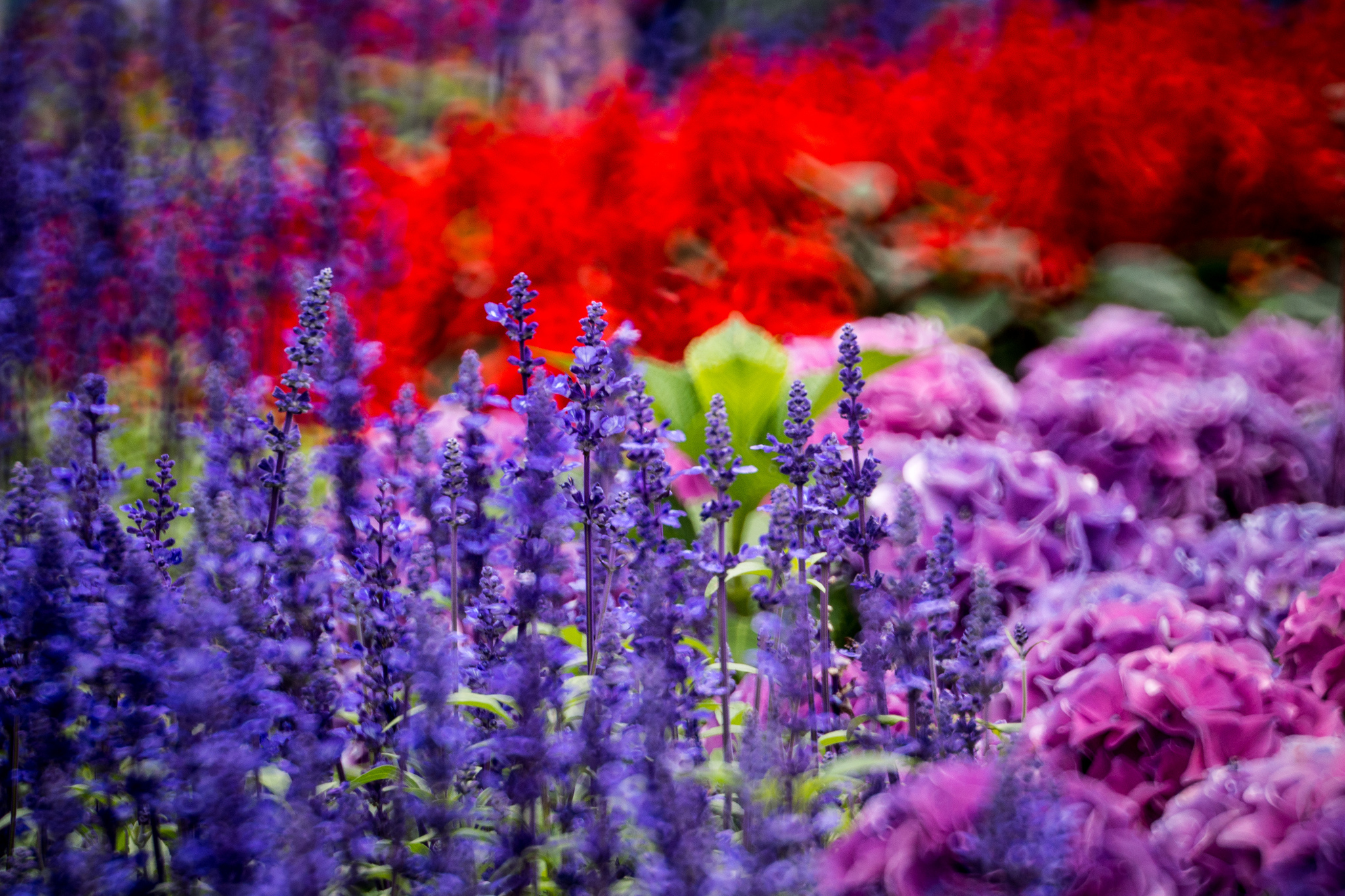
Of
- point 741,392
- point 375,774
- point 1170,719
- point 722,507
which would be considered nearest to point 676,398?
point 741,392

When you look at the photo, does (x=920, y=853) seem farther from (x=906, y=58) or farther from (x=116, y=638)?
(x=906, y=58)

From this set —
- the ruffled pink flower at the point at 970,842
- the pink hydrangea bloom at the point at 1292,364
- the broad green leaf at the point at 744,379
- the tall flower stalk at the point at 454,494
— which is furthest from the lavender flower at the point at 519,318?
the pink hydrangea bloom at the point at 1292,364

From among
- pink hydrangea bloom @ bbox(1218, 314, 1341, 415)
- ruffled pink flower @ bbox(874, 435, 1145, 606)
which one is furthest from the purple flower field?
pink hydrangea bloom @ bbox(1218, 314, 1341, 415)

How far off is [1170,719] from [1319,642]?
0.28m

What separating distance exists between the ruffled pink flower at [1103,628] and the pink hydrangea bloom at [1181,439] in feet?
2.60

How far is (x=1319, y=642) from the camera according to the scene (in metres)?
1.64

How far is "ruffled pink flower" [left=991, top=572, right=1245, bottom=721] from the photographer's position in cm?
169

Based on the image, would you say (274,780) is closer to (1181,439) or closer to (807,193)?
(1181,439)

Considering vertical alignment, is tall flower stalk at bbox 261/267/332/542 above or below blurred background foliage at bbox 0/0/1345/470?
below

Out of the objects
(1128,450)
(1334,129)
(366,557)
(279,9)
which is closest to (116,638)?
(366,557)

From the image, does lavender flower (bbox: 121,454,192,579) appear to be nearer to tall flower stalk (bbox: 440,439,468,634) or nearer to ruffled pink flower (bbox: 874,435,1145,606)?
tall flower stalk (bbox: 440,439,468,634)

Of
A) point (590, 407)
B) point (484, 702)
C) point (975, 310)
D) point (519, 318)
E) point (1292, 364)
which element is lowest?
point (484, 702)

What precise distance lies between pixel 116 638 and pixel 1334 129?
4172 mm

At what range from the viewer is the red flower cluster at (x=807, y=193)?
145 inches
